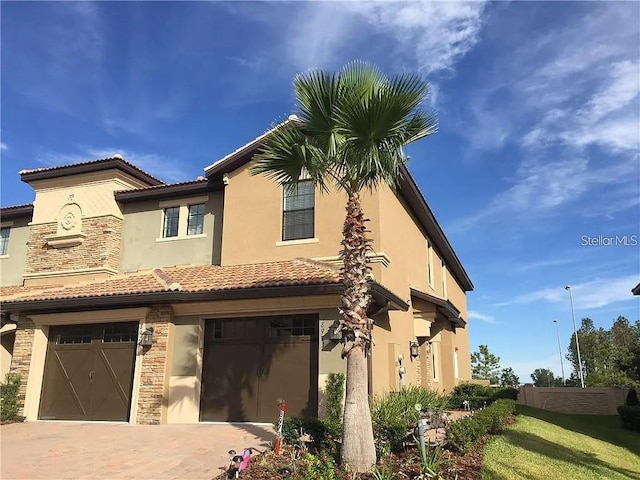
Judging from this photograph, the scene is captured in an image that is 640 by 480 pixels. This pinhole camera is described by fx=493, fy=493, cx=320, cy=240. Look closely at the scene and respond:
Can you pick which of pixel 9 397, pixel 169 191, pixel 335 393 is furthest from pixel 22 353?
pixel 335 393

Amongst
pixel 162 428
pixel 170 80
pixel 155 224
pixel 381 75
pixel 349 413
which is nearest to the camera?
pixel 349 413

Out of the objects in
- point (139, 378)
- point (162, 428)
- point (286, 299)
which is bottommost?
point (162, 428)

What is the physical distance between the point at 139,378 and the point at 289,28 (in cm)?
1012

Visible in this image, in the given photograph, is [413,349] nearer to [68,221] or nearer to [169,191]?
[169,191]

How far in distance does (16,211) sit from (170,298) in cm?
1157

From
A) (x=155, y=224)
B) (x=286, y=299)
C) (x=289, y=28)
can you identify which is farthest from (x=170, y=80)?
(x=286, y=299)

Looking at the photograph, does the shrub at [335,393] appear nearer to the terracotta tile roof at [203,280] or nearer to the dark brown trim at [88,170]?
the terracotta tile roof at [203,280]

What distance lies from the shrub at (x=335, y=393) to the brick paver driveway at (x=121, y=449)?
1.51 meters

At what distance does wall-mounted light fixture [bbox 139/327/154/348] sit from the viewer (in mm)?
13509

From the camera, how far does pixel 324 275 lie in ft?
41.1

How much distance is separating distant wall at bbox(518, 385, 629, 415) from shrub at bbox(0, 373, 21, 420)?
817 inches

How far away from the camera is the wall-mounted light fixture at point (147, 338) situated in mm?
13509

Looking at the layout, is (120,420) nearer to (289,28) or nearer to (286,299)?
(286,299)

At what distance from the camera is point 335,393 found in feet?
38.4
